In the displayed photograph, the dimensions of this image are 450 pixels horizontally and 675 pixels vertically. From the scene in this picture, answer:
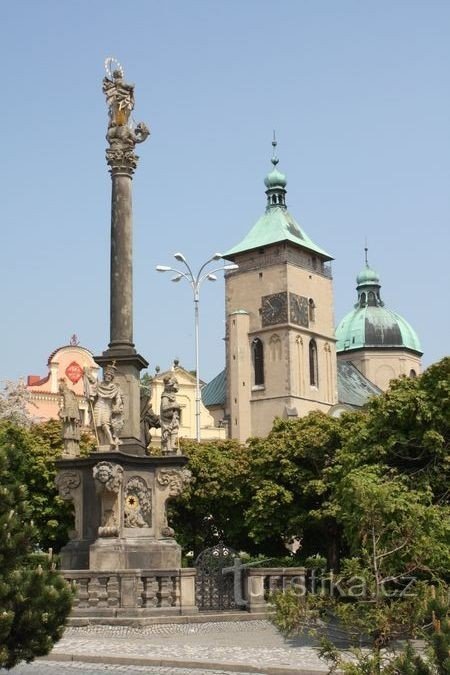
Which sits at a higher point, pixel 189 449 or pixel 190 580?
pixel 189 449

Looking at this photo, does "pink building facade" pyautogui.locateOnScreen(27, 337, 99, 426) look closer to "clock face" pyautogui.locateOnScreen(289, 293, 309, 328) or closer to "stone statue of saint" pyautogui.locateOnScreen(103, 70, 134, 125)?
"clock face" pyautogui.locateOnScreen(289, 293, 309, 328)

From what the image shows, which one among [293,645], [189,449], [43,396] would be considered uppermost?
[43,396]

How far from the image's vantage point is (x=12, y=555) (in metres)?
10.4

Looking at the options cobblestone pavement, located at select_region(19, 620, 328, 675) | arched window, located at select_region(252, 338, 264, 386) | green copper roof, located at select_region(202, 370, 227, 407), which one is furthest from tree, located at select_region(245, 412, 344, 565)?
green copper roof, located at select_region(202, 370, 227, 407)

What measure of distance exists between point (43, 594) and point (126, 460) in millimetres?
11652

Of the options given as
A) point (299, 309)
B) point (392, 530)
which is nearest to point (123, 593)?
point (392, 530)

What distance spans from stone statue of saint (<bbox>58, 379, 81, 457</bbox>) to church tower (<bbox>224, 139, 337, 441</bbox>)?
5616cm

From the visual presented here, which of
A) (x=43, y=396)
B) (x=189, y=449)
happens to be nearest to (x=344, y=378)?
(x=43, y=396)

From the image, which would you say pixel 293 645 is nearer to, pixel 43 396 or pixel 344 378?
pixel 43 396

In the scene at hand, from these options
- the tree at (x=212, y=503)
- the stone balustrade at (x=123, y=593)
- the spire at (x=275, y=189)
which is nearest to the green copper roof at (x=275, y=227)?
the spire at (x=275, y=189)

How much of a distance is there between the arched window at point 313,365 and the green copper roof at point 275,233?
8.20 m

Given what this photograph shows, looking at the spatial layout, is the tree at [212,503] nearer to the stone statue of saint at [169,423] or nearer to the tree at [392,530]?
the tree at [392,530]

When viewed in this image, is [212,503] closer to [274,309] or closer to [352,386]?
[274,309]

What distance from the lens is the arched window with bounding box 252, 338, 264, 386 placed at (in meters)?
83.7
